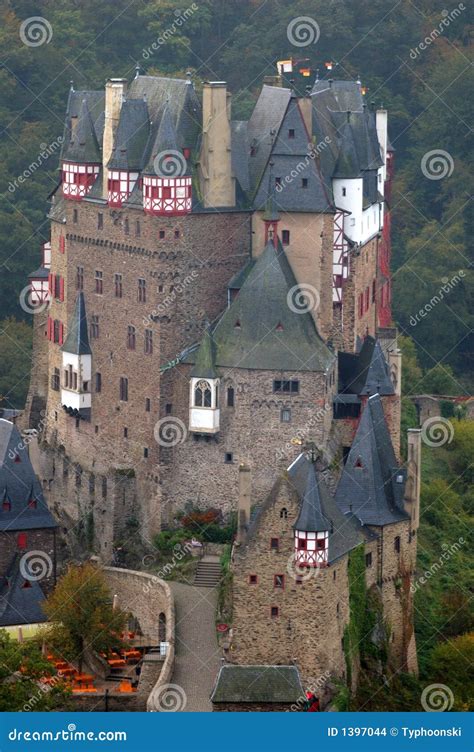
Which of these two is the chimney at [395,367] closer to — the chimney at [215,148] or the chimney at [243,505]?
Answer: the chimney at [215,148]

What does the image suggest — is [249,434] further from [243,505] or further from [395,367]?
[395,367]

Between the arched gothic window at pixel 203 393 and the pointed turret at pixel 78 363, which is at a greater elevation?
the pointed turret at pixel 78 363

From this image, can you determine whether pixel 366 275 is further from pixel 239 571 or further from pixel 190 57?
pixel 190 57

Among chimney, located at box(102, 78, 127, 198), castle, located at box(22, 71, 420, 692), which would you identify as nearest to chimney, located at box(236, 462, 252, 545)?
castle, located at box(22, 71, 420, 692)

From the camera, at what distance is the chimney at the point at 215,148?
340 feet

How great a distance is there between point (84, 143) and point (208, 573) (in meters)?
14.9

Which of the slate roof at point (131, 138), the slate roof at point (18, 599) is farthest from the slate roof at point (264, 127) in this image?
the slate roof at point (18, 599)

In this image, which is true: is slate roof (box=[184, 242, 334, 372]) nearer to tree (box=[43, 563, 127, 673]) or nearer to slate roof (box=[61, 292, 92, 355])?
slate roof (box=[61, 292, 92, 355])

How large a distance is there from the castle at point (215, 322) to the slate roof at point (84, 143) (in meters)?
0.06

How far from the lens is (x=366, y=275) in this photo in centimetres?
11025

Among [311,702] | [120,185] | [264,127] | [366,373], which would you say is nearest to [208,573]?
[366,373]

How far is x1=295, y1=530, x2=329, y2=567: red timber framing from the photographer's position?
93.4 metres

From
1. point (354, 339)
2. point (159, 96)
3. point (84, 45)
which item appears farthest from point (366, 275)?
point (84, 45)

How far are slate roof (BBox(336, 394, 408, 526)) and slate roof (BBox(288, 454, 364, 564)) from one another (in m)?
1.51
